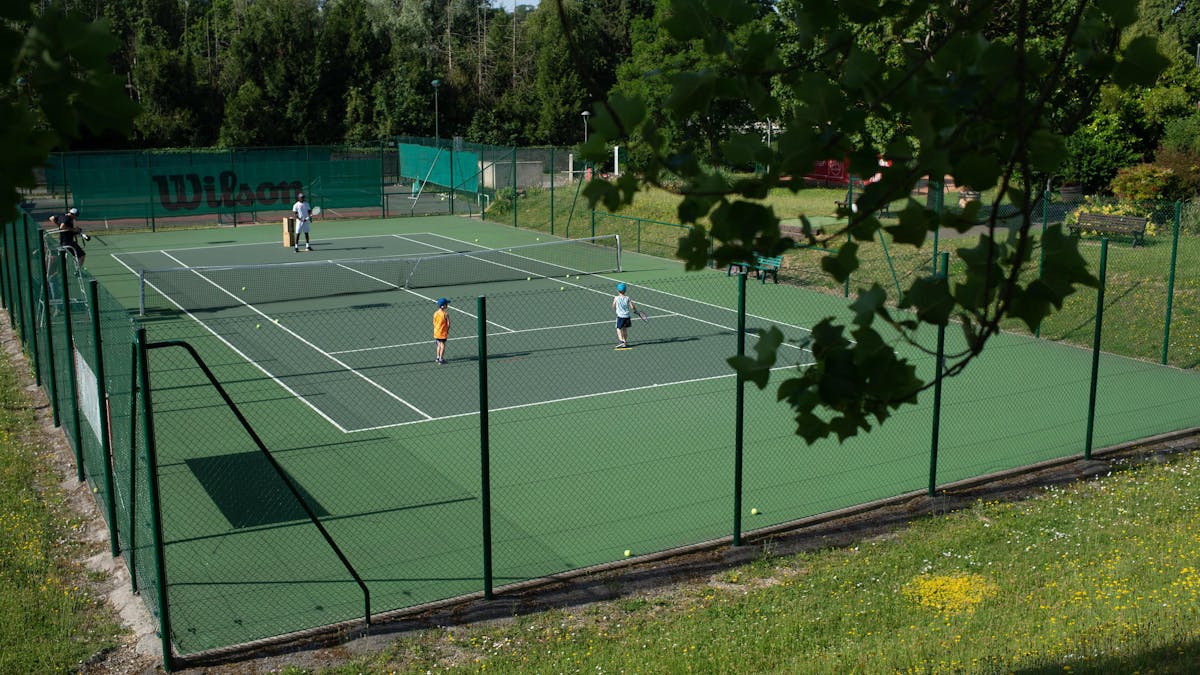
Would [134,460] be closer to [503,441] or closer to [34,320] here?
[503,441]

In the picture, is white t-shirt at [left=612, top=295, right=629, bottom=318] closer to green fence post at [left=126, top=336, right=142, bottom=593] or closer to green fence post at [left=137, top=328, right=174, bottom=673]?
green fence post at [left=126, top=336, right=142, bottom=593]

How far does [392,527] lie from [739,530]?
339 cm

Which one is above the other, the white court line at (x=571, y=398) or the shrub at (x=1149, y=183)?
the shrub at (x=1149, y=183)

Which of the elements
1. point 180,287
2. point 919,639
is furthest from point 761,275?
point 919,639

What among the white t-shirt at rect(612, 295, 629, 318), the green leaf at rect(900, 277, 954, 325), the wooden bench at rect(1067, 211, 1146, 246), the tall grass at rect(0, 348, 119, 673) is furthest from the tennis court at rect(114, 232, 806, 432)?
the wooden bench at rect(1067, 211, 1146, 246)

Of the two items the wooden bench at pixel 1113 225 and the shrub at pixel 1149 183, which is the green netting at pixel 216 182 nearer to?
the wooden bench at pixel 1113 225

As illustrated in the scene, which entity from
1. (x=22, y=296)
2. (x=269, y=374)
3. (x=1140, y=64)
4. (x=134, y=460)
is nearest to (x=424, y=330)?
(x=269, y=374)

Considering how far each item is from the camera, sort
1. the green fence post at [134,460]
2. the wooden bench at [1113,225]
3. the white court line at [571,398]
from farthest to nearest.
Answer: the wooden bench at [1113,225] < the white court line at [571,398] < the green fence post at [134,460]

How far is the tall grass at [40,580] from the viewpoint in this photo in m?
8.45

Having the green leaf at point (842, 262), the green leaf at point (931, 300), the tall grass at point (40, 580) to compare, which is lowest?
the tall grass at point (40, 580)

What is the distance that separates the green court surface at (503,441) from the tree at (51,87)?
14.0 feet

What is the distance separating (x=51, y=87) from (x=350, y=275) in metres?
24.0

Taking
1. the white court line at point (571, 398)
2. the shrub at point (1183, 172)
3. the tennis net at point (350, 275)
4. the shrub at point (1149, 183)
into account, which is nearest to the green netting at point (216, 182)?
the tennis net at point (350, 275)

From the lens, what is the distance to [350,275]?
26.5 meters
